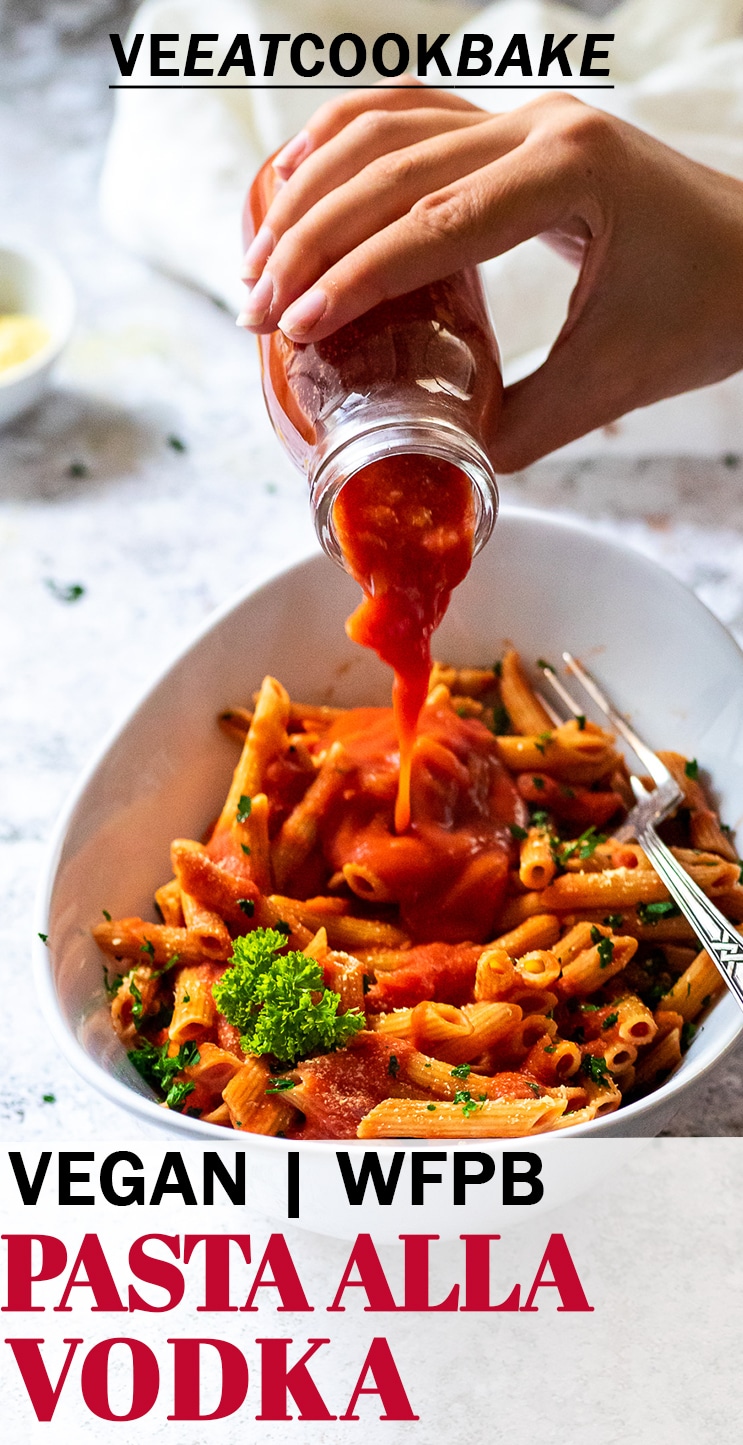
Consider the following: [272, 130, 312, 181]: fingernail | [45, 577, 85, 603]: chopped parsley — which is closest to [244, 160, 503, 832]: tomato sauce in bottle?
[272, 130, 312, 181]: fingernail

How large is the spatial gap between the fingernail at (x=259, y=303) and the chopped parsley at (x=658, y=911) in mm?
872

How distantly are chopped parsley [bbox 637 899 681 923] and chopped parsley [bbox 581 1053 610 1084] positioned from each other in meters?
0.22

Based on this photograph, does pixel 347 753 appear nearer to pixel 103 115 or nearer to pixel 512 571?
pixel 512 571

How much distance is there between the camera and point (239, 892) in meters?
1.72

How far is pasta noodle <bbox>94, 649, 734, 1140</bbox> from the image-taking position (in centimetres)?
155

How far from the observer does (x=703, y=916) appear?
5.44ft

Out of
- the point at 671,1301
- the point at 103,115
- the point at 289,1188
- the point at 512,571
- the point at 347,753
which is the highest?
the point at 103,115

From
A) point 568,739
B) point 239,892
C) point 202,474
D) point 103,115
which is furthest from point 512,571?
point 103,115

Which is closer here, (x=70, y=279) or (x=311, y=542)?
(x=311, y=542)

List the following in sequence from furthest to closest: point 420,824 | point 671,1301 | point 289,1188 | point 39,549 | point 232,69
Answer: point 232,69
point 39,549
point 420,824
point 671,1301
point 289,1188

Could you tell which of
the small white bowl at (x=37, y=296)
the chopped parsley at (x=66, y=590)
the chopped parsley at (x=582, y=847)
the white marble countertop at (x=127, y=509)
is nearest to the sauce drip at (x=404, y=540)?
the chopped parsley at (x=582, y=847)

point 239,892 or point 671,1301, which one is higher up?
point 239,892

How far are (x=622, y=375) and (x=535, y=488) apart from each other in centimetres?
75

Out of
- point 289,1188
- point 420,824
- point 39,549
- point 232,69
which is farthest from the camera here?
point 232,69
